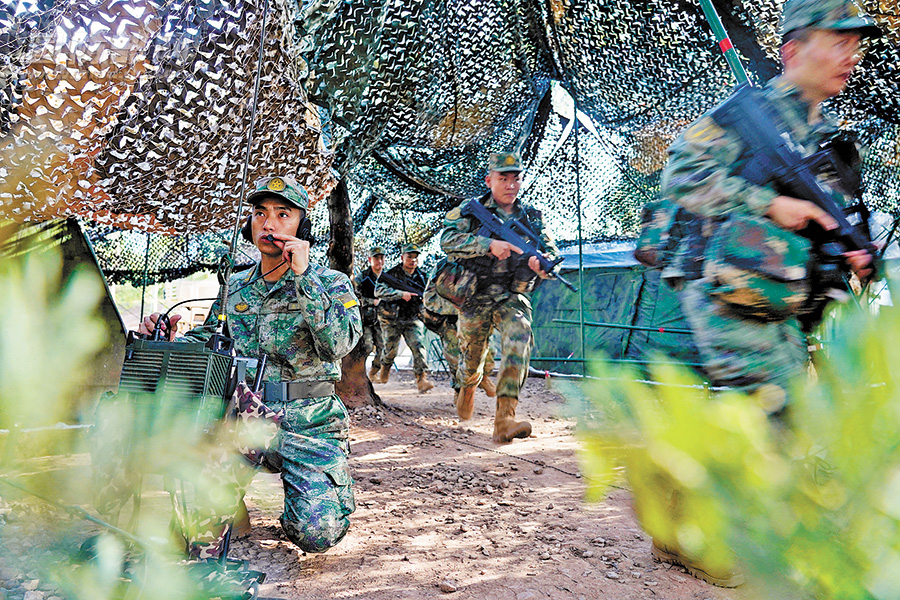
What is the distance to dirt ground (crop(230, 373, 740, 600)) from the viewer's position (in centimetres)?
205


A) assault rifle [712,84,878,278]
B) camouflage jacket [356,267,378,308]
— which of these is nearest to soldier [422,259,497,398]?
camouflage jacket [356,267,378,308]

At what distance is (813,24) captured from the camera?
1.64 meters

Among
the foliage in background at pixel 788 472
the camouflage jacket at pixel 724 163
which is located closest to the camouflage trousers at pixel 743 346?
the camouflage jacket at pixel 724 163

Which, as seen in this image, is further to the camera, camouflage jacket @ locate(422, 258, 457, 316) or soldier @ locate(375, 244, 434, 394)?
soldier @ locate(375, 244, 434, 394)

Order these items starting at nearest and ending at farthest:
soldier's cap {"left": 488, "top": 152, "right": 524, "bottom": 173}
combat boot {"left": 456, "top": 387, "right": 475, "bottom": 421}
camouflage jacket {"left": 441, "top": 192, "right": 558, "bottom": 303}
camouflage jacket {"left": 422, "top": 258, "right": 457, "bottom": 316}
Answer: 1. soldier's cap {"left": 488, "top": 152, "right": 524, "bottom": 173}
2. camouflage jacket {"left": 441, "top": 192, "right": 558, "bottom": 303}
3. combat boot {"left": 456, "top": 387, "right": 475, "bottom": 421}
4. camouflage jacket {"left": 422, "top": 258, "right": 457, "bottom": 316}

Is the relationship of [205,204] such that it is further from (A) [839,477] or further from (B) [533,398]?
(B) [533,398]

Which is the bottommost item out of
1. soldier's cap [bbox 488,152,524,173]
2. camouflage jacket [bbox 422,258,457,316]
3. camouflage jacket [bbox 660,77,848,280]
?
camouflage jacket [bbox 422,258,457,316]

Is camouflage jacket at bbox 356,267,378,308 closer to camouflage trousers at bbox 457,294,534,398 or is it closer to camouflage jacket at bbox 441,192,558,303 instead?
camouflage trousers at bbox 457,294,534,398

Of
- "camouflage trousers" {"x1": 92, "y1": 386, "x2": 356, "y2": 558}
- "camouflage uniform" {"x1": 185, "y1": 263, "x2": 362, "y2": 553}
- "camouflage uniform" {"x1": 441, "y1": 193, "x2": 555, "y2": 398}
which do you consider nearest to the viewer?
"camouflage trousers" {"x1": 92, "y1": 386, "x2": 356, "y2": 558}

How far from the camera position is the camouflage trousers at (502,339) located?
4.57 metres

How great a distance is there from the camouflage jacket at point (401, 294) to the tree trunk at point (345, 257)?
3.07m

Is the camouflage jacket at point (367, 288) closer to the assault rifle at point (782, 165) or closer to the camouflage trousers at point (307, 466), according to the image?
the camouflage trousers at point (307, 466)

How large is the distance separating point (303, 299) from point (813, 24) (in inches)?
75.8

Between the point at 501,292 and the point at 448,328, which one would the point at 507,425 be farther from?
the point at 448,328
